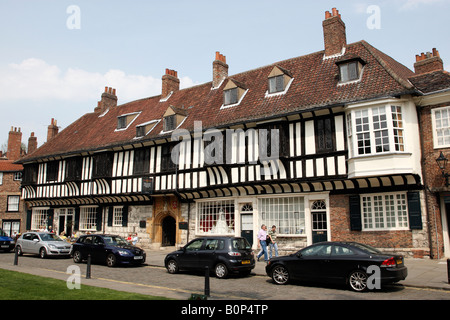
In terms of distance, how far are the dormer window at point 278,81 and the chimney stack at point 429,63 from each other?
6384mm

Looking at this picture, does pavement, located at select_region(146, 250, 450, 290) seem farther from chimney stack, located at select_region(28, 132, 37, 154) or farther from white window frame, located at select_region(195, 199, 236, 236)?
chimney stack, located at select_region(28, 132, 37, 154)

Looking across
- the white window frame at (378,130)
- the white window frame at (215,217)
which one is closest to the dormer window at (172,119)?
the white window frame at (215,217)

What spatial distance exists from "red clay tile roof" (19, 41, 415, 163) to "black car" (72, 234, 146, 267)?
7685 millimetres

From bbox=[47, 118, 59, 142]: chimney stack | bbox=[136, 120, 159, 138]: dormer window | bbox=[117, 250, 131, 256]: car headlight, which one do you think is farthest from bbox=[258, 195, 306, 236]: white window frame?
bbox=[47, 118, 59, 142]: chimney stack

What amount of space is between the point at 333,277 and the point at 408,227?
256 inches

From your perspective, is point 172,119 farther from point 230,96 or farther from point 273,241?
point 273,241

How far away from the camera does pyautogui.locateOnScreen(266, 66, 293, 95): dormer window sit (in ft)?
67.4

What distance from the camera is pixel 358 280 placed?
10.6 metres

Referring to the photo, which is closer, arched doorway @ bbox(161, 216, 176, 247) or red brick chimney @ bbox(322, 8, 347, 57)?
red brick chimney @ bbox(322, 8, 347, 57)

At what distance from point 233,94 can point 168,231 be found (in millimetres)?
9920

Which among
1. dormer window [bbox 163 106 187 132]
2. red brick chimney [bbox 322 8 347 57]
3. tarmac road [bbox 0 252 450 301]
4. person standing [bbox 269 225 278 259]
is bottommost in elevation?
tarmac road [bbox 0 252 450 301]
